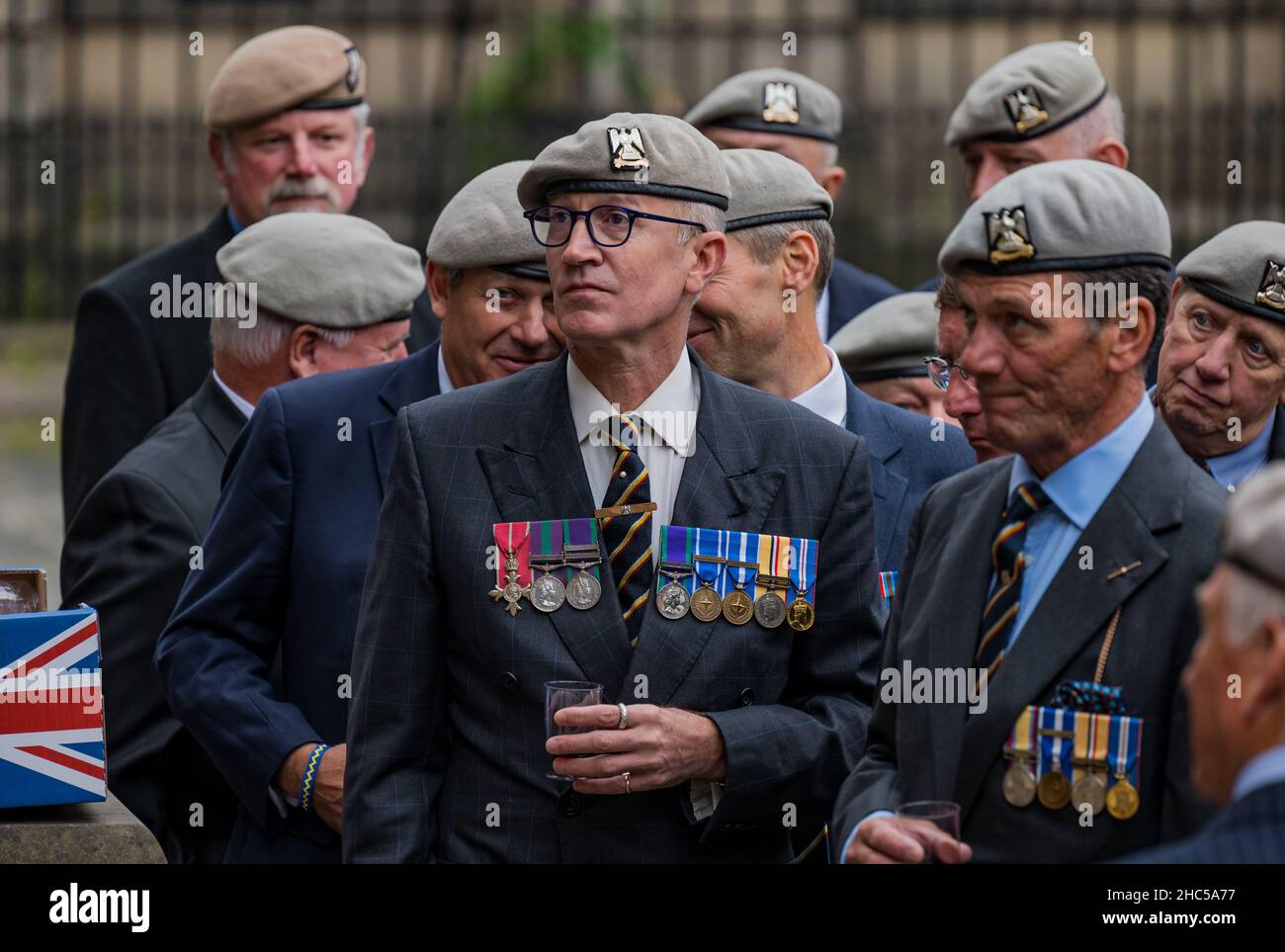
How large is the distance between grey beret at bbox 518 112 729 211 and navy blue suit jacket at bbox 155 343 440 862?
0.86 metres

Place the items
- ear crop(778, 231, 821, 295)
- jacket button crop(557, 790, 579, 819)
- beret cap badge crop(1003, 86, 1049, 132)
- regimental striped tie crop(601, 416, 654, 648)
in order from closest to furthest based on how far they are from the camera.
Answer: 1. jacket button crop(557, 790, 579, 819)
2. regimental striped tie crop(601, 416, 654, 648)
3. ear crop(778, 231, 821, 295)
4. beret cap badge crop(1003, 86, 1049, 132)

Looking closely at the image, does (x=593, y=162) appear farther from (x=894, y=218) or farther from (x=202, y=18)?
(x=202, y=18)

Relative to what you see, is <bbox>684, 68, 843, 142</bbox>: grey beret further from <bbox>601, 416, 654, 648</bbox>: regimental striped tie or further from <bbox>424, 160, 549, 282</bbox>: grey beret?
<bbox>601, 416, 654, 648</bbox>: regimental striped tie

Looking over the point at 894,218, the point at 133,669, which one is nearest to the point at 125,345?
the point at 133,669

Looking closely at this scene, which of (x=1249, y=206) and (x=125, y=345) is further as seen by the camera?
(x=1249, y=206)

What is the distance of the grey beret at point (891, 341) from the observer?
230 inches

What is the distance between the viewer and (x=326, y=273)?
5168 mm

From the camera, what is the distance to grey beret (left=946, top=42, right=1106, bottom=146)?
6.36 m

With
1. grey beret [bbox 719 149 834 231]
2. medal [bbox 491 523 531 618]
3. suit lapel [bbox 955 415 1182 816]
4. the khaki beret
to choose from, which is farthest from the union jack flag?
the khaki beret

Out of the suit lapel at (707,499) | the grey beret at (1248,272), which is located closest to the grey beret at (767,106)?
the grey beret at (1248,272)

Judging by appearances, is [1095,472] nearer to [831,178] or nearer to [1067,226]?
[1067,226]

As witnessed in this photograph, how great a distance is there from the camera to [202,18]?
679 inches

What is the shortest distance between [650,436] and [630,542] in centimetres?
22
